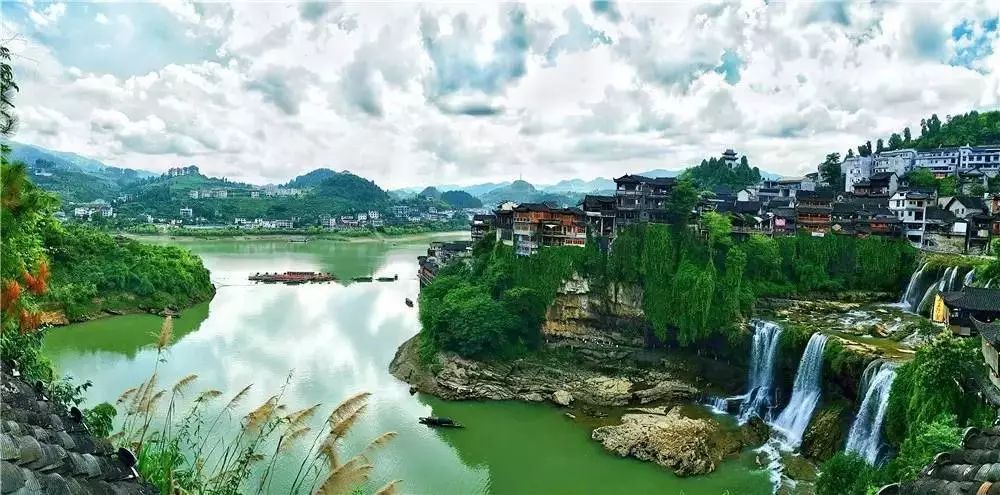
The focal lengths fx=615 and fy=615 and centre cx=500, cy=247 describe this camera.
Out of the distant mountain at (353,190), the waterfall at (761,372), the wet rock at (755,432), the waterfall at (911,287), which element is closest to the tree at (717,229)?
the waterfall at (761,372)

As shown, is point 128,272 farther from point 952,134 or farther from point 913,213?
point 952,134

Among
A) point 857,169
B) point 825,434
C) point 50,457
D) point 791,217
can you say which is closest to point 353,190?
point 857,169

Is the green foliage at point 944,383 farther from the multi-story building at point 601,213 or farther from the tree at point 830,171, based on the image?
the tree at point 830,171

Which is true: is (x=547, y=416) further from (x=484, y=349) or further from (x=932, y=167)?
(x=932, y=167)

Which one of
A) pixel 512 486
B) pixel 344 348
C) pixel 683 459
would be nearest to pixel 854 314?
pixel 683 459

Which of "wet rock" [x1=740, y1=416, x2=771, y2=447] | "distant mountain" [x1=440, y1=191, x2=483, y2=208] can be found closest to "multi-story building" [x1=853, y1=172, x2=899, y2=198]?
"wet rock" [x1=740, y1=416, x2=771, y2=447]

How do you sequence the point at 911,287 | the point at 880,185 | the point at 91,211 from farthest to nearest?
the point at 91,211
the point at 880,185
the point at 911,287
